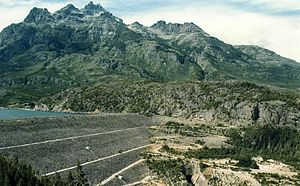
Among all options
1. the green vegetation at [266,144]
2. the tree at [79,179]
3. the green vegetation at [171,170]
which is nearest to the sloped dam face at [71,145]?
the green vegetation at [171,170]

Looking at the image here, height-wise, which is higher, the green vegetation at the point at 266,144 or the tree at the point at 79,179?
the tree at the point at 79,179

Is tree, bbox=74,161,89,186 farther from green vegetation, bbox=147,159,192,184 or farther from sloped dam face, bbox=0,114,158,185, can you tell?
green vegetation, bbox=147,159,192,184

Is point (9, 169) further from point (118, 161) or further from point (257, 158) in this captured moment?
point (257, 158)

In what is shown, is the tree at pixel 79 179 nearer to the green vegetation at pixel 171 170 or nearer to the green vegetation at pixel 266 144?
the green vegetation at pixel 171 170

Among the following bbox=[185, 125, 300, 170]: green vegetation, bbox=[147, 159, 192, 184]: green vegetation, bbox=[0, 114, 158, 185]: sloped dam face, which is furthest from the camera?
bbox=[185, 125, 300, 170]: green vegetation

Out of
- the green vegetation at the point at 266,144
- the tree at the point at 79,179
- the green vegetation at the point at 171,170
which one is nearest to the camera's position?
the tree at the point at 79,179

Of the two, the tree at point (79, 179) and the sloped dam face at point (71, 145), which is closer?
the tree at point (79, 179)

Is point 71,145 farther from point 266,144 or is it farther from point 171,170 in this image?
point 266,144

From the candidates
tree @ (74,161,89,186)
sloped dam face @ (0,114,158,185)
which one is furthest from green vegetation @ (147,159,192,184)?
tree @ (74,161,89,186)

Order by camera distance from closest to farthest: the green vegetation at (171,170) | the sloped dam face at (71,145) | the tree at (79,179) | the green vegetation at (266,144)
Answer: the tree at (79,179), the sloped dam face at (71,145), the green vegetation at (171,170), the green vegetation at (266,144)

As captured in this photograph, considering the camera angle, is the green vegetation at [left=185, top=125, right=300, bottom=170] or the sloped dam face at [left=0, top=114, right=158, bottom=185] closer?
the sloped dam face at [left=0, top=114, right=158, bottom=185]

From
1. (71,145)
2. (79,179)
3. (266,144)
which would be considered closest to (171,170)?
(71,145)

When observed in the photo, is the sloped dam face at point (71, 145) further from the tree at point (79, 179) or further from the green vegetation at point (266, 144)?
the green vegetation at point (266, 144)
